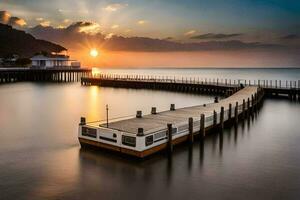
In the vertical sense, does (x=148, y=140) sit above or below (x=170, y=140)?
above

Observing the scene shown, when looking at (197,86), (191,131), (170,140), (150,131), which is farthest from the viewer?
(197,86)

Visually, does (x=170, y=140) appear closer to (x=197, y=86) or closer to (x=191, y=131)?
(x=191, y=131)

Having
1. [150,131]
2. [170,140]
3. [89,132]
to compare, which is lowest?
[170,140]

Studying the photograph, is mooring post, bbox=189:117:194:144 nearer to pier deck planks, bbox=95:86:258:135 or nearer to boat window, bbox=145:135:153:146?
pier deck planks, bbox=95:86:258:135

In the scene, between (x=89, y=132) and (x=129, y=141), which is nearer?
(x=129, y=141)

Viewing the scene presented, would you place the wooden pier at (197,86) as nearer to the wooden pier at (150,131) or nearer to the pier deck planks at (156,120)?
the pier deck planks at (156,120)

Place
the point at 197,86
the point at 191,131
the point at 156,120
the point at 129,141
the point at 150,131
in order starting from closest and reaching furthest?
1. the point at 129,141
2. the point at 150,131
3. the point at 191,131
4. the point at 156,120
5. the point at 197,86

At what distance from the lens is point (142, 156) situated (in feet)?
58.2

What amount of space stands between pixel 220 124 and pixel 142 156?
33.7 ft

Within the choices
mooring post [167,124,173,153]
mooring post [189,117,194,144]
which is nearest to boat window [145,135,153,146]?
mooring post [167,124,173,153]

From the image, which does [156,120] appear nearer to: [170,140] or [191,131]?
[191,131]

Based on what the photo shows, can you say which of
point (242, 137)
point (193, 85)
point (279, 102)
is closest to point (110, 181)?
point (242, 137)

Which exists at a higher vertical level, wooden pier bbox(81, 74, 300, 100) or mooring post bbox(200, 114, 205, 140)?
wooden pier bbox(81, 74, 300, 100)

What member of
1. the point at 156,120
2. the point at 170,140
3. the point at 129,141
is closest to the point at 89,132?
the point at 129,141
